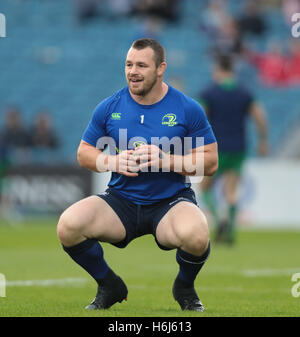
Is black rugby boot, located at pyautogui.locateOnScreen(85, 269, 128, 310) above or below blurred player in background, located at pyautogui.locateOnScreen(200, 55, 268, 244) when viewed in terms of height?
below

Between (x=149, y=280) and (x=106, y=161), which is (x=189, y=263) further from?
(x=149, y=280)

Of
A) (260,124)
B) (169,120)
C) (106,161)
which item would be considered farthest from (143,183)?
(260,124)

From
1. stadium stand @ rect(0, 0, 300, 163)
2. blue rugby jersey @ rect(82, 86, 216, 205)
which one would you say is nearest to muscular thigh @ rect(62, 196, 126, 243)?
blue rugby jersey @ rect(82, 86, 216, 205)

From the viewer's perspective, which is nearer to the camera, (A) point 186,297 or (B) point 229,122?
(A) point 186,297

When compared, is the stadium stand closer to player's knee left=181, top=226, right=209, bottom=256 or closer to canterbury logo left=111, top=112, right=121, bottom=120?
canterbury logo left=111, top=112, right=121, bottom=120

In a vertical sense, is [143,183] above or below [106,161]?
below

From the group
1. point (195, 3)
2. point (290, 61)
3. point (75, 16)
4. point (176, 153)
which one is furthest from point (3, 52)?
point (176, 153)

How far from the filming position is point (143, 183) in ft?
19.6

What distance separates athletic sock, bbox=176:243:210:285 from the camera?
5676 millimetres

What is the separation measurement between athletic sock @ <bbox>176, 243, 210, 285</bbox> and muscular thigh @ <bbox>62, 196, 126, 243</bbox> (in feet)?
1.49

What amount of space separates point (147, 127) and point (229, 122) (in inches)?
250

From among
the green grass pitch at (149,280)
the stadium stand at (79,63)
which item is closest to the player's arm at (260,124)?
the green grass pitch at (149,280)

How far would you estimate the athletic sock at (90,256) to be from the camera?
5.71 m

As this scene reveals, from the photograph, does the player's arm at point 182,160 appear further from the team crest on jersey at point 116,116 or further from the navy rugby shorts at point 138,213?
the team crest on jersey at point 116,116
